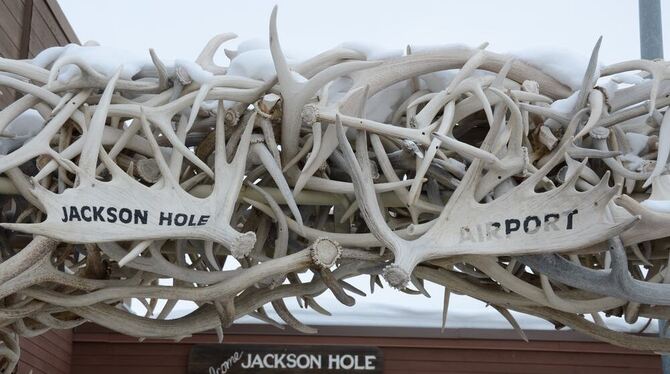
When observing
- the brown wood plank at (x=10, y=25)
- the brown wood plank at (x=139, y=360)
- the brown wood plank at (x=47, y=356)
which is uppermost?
the brown wood plank at (x=10, y=25)

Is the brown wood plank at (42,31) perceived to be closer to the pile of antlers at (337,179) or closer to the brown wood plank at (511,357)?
the pile of antlers at (337,179)

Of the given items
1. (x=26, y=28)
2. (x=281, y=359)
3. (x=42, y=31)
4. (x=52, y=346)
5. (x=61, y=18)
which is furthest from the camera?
(x=281, y=359)

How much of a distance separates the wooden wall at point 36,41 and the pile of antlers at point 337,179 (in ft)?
6.70

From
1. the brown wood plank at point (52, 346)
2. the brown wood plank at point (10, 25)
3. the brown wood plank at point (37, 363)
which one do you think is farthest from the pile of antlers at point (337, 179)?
the brown wood plank at point (52, 346)

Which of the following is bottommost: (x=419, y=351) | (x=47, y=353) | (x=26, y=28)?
(x=47, y=353)

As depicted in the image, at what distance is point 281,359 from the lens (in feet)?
26.7

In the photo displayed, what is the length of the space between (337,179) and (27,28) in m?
3.04

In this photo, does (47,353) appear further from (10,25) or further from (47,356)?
(10,25)

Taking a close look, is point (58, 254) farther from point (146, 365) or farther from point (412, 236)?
point (146, 365)

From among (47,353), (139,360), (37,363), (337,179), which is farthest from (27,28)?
(139,360)

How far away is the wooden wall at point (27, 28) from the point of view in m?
5.68

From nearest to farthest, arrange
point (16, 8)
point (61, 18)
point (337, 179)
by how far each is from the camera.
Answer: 1. point (337, 179)
2. point (16, 8)
3. point (61, 18)

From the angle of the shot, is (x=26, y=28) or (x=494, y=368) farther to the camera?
(x=494, y=368)

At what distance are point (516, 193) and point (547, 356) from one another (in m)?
5.22
